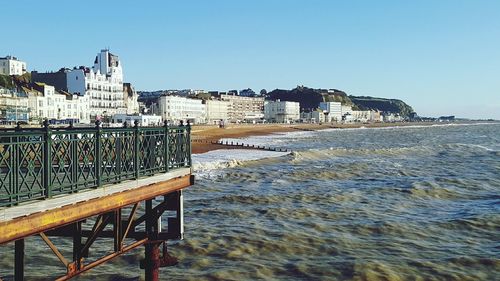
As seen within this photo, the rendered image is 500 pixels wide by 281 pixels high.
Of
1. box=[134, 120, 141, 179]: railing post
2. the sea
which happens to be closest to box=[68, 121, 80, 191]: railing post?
box=[134, 120, 141, 179]: railing post

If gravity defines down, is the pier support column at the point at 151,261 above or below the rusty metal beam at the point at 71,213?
below

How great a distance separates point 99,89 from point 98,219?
150 m

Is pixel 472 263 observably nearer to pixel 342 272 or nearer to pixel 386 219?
pixel 342 272

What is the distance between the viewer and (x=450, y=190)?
3416 centimetres

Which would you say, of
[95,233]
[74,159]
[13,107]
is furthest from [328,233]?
[13,107]

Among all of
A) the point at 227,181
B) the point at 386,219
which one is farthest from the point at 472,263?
the point at 227,181

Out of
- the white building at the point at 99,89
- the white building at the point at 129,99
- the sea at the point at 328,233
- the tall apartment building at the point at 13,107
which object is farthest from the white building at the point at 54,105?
the sea at the point at 328,233

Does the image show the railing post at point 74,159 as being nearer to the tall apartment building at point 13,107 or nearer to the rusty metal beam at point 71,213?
the rusty metal beam at point 71,213

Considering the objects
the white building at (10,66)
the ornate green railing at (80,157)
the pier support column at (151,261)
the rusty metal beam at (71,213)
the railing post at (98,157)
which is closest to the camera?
the rusty metal beam at (71,213)

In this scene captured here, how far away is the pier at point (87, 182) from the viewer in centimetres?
890

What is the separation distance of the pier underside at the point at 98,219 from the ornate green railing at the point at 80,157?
0.73 feet

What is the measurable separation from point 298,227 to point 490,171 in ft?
102

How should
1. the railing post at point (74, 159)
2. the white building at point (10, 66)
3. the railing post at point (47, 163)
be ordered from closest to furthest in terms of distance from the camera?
the railing post at point (47, 163)
the railing post at point (74, 159)
the white building at point (10, 66)

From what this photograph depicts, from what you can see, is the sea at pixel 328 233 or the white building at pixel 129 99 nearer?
the sea at pixel 328 233
